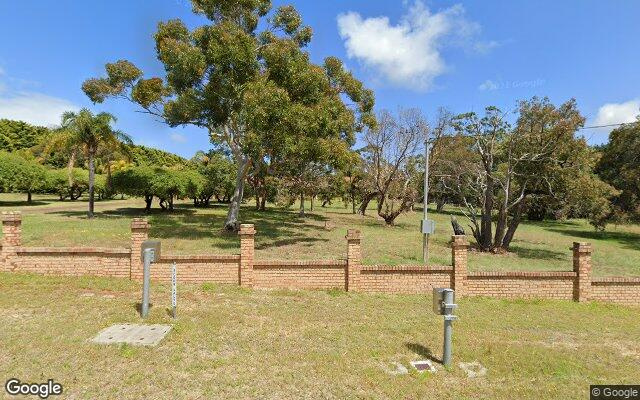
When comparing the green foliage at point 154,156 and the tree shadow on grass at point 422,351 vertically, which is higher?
the green foliage at point 154,156

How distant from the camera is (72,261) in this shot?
8.93m

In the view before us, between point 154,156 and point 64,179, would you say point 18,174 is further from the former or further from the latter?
point 154,156

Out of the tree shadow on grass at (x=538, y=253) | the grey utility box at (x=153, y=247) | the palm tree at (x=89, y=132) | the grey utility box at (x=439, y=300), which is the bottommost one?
the tree shadow on grass at (x=538, y=253)

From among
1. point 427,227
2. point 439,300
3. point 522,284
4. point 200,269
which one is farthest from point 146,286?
point 427,227

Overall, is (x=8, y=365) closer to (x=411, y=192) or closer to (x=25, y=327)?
(x=25, y=327)

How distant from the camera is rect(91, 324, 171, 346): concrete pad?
5539mm

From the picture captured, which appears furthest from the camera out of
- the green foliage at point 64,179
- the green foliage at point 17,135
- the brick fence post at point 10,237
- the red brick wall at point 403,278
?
the green foliage at point 17,135

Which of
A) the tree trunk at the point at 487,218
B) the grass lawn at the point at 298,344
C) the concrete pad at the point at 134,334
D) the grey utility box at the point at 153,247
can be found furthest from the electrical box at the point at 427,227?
the concrete pad at the point at 134,334

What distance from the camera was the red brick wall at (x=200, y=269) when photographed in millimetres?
8953

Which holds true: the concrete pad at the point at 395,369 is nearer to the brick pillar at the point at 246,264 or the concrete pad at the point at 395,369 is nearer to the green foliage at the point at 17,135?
the brick pillar at the point at 246,264

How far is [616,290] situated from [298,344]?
8571 millimetres

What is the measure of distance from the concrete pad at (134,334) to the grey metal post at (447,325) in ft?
14.1

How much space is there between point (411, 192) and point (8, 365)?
25762 mm

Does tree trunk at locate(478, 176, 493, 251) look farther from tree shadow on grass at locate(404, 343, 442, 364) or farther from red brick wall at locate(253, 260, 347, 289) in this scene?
tree shadow on grass at locate(404, 343, 442, 364)
